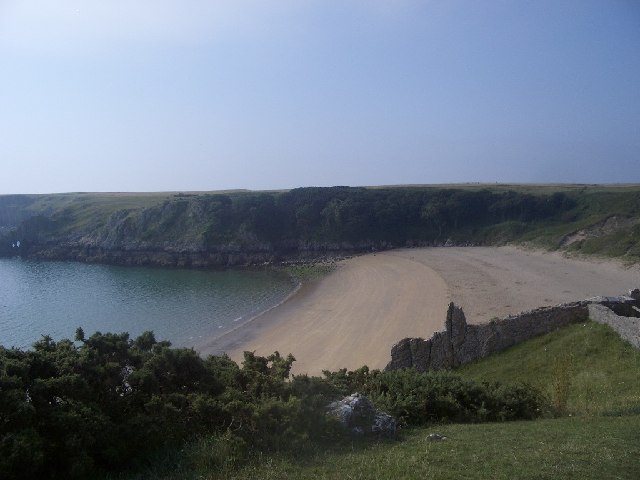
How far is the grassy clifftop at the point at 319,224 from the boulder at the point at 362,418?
60.0 metres

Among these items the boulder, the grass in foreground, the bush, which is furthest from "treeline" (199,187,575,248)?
the boulder

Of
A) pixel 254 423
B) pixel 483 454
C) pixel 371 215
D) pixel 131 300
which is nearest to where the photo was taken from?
pixel 483 454

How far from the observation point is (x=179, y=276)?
202 feet

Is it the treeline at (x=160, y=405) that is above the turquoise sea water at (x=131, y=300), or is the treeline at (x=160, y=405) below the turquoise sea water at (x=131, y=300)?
above

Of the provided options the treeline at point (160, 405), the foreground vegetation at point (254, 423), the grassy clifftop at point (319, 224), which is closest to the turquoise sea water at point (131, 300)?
the grassy clifftop at point (319, 224)

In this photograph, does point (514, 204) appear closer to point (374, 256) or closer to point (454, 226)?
point (454, 226)

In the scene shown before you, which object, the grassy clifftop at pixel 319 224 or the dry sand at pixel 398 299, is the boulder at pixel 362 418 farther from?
the grassy clifftop at pixel 319 224

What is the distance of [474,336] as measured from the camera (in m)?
19.9

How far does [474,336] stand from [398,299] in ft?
73.0

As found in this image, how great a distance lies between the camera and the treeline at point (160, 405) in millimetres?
7742

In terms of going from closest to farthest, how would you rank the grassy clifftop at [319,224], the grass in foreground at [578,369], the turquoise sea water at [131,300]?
the grass in foreground at [578,369] → the turquoise sea water at [131,300] → the grassy clifftop at [319,224]

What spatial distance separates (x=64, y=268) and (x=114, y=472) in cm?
6902

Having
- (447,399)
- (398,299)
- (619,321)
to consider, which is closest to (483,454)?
(447,399)

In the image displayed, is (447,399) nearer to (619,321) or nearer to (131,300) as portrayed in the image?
(619,321)
